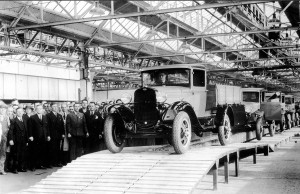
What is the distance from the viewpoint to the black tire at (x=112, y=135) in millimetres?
8136

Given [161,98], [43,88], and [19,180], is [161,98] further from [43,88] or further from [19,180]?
[43,88]

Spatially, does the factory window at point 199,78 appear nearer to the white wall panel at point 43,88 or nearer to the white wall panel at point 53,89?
the white wall panel at point 43,88

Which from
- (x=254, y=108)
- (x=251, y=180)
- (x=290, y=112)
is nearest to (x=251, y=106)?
(x=254, y=108)

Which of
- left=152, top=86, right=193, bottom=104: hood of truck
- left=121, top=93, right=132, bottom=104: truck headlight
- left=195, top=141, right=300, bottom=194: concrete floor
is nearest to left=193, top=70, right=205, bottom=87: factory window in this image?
left=152, top=86, right=193, bottom=104: hood of truck

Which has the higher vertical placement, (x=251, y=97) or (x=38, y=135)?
(x=251, y=97)

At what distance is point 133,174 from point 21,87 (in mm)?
24084

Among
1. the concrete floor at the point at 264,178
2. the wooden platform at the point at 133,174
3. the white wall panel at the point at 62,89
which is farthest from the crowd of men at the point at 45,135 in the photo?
the white wall panel at the point at 62,89

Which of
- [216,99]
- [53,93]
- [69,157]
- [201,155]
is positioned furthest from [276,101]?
[53,93]

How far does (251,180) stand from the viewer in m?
9.80

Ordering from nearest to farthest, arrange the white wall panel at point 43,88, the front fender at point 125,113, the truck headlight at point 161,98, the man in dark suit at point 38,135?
1. the truck headlight at point 161,98
2. the front fender at point 125,113
3. the man in dark suit at point 38,135
4. the white wall panel at point 43,88

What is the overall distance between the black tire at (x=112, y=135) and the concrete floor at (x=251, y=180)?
1995mm

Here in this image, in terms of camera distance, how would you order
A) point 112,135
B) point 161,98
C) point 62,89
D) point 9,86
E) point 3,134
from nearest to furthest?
point 161,98 < point 112,135 < point 3,134 < point 9,86 < point 62,89

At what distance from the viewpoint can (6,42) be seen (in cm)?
1512

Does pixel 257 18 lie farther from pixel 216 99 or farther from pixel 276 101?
pixel 216 99
